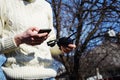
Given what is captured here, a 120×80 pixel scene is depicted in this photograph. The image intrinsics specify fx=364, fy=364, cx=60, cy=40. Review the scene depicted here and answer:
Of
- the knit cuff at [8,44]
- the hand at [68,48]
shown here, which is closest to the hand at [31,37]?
the knit cuff at [8,44]

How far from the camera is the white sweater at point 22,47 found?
7.30 ft

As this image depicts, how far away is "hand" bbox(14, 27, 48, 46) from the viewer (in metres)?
2.08

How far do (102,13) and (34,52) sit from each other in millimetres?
8849

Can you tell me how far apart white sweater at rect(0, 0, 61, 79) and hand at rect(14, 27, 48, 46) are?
→ 0.24 feet

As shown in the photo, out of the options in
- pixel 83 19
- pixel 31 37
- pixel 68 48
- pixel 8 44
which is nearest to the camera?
pixel 31 37

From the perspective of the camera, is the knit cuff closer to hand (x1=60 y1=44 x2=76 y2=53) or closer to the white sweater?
the white sweater

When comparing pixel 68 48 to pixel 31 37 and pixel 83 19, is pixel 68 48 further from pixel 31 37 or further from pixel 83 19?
pixel 83 19

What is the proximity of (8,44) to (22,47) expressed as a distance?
0.39 feet

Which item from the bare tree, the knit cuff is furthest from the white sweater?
the bare tree

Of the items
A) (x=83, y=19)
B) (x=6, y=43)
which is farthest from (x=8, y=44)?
(x=83, y=19)

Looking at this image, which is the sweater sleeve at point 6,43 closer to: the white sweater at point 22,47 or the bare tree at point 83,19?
Result: the white sweater at point 22,47

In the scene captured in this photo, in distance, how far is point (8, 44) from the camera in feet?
7.25

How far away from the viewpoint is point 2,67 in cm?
228

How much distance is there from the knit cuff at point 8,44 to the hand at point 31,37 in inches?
1.7
